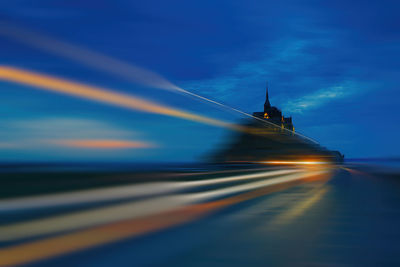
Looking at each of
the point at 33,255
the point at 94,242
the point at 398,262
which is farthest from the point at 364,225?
the point at 33,255

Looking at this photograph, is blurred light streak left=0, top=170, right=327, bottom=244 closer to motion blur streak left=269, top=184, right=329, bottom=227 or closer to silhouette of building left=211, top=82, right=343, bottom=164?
motion blur streak left=269, top=184, right=329, bottom=227

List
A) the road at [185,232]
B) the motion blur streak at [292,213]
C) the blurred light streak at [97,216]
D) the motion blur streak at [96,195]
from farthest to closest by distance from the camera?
the motion blur streak at [292,213] < the motion blur streak at [96,195] < the blurred light streak at [97,216] < the road at [185,232]

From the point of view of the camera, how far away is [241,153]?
10975cm

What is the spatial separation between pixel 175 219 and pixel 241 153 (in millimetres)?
101157

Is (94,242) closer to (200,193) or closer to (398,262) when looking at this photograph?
(398,262)

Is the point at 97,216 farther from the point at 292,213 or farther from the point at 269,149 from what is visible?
the point at 269,149

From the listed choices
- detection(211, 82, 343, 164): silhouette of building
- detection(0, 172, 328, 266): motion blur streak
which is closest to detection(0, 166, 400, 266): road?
detection(0, 172, 328, 266): motion blur streak

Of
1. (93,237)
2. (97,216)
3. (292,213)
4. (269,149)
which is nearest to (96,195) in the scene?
(97,216)

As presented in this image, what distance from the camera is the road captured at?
5.52 meters

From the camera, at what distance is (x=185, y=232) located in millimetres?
7465

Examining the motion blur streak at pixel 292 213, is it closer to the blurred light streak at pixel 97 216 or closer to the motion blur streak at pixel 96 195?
the blurred light streak at pixel 97 216

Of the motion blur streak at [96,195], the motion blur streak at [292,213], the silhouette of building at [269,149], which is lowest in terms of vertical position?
the motion blur streak at [292,213]

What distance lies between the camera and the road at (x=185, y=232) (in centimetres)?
552

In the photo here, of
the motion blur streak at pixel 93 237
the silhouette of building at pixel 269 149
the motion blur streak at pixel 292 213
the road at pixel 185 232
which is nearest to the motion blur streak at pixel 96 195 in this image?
the road at pixel 185 232
